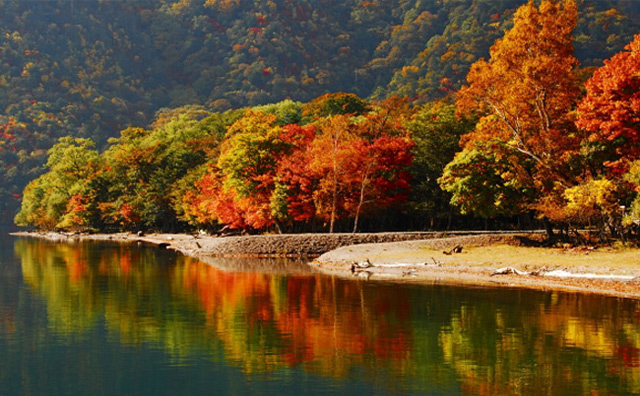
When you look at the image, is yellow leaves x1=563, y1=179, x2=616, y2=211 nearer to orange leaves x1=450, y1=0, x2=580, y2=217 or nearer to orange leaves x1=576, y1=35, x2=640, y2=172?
orange leaves x1=576, y1=35, x2=640, y2=172

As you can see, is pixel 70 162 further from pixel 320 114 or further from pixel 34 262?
pixel 34 262

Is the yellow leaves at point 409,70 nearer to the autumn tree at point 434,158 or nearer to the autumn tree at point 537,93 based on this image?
the autumn tree at point 434,158

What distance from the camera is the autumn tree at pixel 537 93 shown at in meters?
38.3

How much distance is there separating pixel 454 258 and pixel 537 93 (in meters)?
10.9

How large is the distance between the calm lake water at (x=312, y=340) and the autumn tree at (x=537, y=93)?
1310 centimetres

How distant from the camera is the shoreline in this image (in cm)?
3008

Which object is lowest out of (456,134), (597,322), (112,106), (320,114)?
(597,322)

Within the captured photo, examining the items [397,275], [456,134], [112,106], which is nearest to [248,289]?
[397,275]

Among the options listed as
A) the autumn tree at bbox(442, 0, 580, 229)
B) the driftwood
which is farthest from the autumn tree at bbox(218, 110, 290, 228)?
the autumn tree at bbox(442, 0, 580, 229)

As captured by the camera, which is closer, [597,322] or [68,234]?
[597,322]

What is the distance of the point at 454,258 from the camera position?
37.6m

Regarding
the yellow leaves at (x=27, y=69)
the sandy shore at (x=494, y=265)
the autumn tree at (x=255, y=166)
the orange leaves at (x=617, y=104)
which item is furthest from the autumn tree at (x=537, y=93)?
the yellow leaves at (x=27, y=69)

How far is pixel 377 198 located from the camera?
53.6 meters

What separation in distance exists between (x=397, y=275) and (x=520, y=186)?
9.97 m
